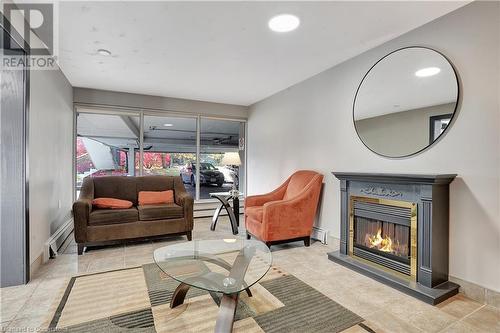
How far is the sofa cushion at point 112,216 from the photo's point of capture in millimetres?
3176

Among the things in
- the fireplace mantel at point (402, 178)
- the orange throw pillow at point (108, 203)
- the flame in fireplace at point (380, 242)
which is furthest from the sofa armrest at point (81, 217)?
the flame in fireplace at point (380, 242)

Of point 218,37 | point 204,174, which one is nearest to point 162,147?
point 204,174

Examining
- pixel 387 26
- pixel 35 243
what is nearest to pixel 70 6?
pixel 35 243

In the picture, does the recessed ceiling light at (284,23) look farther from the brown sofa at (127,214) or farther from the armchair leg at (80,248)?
the armchair leg at (80,248)

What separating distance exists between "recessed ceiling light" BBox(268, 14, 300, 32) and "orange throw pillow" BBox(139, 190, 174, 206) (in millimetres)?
2723

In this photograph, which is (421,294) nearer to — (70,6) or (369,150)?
(369,150)

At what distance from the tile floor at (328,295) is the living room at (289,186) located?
0.02m

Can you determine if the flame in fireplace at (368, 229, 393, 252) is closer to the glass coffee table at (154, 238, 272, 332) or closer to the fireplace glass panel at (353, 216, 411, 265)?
the fireplace glass panel at (353, 216, 411, 265)

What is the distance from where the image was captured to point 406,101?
2604 millimetres

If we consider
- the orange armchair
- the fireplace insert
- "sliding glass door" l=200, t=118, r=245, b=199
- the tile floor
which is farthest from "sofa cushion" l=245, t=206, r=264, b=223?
"sliding glass door" l=200, t=118, r=245, b=199

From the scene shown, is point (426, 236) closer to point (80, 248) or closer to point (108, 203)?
point (108, 203)

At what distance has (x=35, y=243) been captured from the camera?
2602mm

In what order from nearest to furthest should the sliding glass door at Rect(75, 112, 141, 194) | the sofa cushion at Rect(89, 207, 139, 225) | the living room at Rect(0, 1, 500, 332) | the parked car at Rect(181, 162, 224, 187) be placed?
1. the living room at Rect(0, 1, 500, 332)
2. the sofa cushion at Rect(89, 207, 139, 225)
3. the sliding glass door at Rect(75, 112, 141, 194)
4. the parked car at Rect(181, 162, 224, 187)

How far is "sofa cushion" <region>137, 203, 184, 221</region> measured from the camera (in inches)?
135
